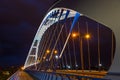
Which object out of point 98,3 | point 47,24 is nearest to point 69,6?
point 98,3

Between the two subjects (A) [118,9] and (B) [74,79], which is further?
(B) [74,79]

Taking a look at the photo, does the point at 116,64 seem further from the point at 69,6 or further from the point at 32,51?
the point at 32,51

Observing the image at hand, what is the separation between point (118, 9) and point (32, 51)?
44953mm

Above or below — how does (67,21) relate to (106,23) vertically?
above

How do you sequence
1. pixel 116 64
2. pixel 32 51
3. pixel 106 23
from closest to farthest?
1. pixel 116 64
2. pixel 106 23
3. pixel 32 51

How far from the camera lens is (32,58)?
5741cm

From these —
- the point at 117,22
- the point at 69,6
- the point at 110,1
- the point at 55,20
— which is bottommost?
the point at 117,22

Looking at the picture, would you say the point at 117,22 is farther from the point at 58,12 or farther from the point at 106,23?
the point at 58,12

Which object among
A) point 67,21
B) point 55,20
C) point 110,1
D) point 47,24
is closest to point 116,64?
point 110,1

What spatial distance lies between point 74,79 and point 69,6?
20.2 feet

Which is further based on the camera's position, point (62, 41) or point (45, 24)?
point (45, 24)

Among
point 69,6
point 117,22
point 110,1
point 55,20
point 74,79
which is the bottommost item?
point 74,79

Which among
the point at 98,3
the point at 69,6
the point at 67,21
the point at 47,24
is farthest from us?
the point at 47,24

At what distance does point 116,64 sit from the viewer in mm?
10391
